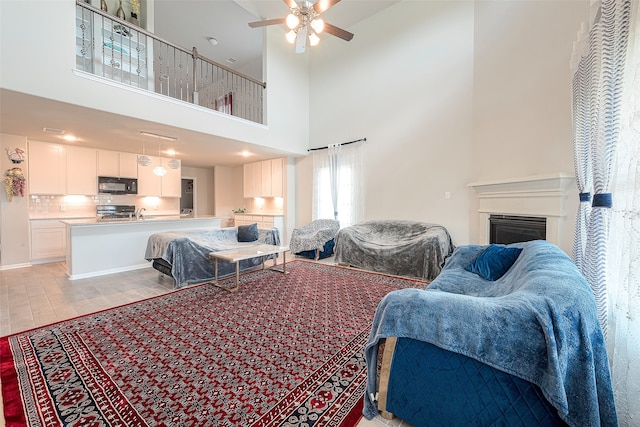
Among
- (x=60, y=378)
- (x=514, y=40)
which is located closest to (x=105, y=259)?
(x=60, y=378)

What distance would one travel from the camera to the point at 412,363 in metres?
1.28

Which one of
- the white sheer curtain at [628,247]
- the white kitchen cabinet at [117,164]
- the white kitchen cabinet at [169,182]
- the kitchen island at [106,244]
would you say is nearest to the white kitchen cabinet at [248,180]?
the white kitchen cabinet at [169,182]

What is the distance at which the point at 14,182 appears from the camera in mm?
4719

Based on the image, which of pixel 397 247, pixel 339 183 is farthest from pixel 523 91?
pixel 339 183

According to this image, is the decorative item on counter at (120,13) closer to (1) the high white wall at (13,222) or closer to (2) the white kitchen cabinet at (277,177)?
(1) the high white wall at (13,222)

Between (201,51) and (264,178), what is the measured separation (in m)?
3.95

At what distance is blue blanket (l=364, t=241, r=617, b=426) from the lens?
1.00 meters

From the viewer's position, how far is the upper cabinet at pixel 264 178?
7.26 m

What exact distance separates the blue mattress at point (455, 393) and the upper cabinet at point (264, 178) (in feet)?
20.5

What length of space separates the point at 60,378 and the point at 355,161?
5511mm

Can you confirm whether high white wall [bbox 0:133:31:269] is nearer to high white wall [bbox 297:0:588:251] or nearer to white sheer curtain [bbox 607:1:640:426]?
high white wall [bbox 297:0:588:251]

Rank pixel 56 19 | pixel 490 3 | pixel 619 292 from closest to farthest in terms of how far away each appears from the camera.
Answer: pixel 619 292 → pixel 56 19 → pixel 490 3

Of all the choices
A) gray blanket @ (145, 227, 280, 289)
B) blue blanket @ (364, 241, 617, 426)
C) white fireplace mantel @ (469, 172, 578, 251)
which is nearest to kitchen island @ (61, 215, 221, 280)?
gray blanket @ (145, 227, 280, 289)

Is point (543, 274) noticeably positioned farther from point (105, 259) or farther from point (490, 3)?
point (105, 259)
